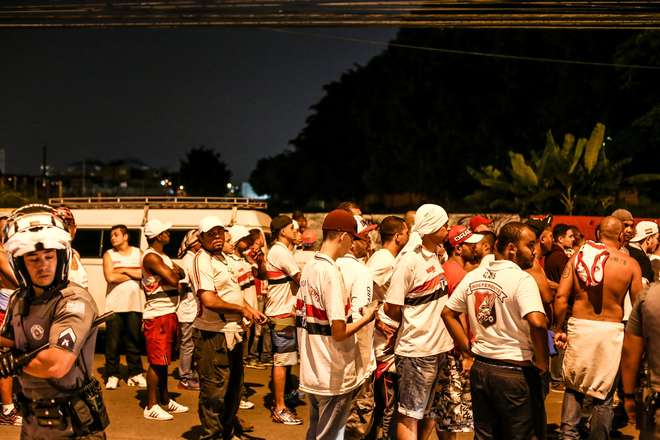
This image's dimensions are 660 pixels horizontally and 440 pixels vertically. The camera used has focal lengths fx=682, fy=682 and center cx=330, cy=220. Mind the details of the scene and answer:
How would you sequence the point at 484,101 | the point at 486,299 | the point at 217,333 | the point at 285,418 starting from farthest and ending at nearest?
the point at 484,101, the point at 285,418, the point at 217,333, the point at 486,299

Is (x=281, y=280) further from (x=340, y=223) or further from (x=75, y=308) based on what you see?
(x=75, y=308)

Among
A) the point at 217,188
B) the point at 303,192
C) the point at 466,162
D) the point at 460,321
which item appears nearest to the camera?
the point at 460,321

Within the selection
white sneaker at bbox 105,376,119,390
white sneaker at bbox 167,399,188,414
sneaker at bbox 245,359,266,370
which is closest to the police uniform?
white sneaker at bbox 167,399,188,414

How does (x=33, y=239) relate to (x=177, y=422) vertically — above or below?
above

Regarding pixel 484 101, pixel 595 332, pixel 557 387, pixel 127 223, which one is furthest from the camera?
pixel 484 101

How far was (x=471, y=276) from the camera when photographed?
206 inches

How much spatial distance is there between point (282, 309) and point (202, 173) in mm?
67174

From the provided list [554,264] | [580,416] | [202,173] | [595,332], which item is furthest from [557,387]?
[202,173]

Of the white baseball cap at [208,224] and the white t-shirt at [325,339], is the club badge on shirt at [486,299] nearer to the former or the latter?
the white t-shirt at [325,339]

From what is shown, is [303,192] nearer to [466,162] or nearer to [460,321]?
[466,162]

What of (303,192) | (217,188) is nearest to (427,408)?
(303,192)

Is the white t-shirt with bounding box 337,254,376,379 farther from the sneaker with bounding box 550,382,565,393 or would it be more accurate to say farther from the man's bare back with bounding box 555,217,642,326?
the sneaker with bounding box 550,382,565,393

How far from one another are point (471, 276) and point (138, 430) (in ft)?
14.6

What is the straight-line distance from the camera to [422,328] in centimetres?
577
